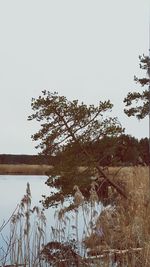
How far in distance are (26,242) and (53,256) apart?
646mm

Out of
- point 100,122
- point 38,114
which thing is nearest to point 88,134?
point 100,122

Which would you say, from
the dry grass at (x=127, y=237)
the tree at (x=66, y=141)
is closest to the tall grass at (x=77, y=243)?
the dry grass at (x=127, y=237)

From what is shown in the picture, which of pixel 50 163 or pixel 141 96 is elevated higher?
pixel 141 96

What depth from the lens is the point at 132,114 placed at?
16.9m

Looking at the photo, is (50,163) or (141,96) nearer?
(50,163)

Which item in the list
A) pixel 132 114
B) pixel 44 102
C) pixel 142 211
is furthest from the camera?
pixel 132 114

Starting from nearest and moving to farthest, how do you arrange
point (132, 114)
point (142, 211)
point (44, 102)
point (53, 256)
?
1. point (53, 256)
2. point (142, 211)
3. point (44, 102)
4. point (132, 114)

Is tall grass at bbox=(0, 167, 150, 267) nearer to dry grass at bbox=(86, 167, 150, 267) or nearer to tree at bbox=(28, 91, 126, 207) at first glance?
dry grass at bbox=(86, 167, 150, 267)

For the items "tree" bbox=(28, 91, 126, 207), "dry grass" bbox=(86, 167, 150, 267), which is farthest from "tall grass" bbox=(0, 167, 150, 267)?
"tree" bbox=(28, 91, 126, 207)

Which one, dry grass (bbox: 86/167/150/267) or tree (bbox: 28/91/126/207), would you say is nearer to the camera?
dry grass (bbox: 86/167/150/267)

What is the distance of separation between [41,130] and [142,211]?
11.3 feet

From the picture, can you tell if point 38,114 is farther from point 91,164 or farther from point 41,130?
Result: point 91,164

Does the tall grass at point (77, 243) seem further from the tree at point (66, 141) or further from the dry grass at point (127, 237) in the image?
the tree at point (66, 141)

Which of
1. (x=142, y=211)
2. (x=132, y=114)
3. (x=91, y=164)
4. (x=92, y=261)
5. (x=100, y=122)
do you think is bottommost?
(x=92, y=261)
